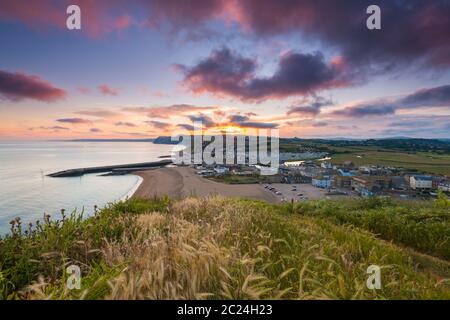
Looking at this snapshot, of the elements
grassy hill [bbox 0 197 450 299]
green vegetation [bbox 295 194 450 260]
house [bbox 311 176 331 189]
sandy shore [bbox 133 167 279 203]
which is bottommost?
sandy shore [bbox 133 167 279 203]

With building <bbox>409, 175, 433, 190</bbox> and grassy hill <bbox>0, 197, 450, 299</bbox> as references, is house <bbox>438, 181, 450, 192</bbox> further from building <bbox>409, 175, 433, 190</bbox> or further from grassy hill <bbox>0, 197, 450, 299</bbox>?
grassy hill <bbox>0, 197, 450, 299</bbox>

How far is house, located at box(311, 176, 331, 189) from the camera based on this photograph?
4822 centimetres

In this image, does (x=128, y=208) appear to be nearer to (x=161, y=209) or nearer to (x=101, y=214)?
(x=161, y=209)

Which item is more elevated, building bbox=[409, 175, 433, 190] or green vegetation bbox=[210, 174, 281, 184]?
building bbox=[409, 175, 433, 190]

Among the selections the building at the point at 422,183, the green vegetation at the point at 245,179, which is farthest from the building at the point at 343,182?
the building at the point at 422,183

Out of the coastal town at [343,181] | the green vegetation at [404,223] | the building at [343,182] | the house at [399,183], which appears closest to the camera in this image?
the green vegetation at [404,223]

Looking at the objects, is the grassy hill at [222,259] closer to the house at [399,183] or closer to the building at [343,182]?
the house at [399,183]

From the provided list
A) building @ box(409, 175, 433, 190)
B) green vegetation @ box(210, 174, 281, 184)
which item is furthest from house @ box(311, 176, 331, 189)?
building @ box(409, 175, 433, 190)

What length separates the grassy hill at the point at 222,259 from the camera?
9.18ft

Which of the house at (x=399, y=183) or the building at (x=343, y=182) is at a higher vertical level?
the house at (x=399, y=183)

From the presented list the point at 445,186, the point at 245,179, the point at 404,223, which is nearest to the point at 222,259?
the point at 404,223

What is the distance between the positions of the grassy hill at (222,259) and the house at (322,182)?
132 ft

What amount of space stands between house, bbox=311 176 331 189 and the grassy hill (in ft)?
132
